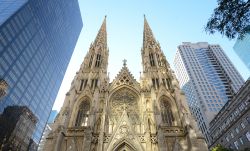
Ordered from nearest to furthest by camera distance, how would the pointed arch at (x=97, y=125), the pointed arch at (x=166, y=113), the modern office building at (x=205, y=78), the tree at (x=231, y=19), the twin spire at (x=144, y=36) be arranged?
the tree at (x=231, y=19)
the pointed arch at (x=97, y=125)
the pointed arch at (x=166, y=113)
the twin spire at (x=144, y=36)
the modern office building at (x=205, y=78)

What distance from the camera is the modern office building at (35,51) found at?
38844 millimetres

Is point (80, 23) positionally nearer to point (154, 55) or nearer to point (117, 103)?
point (154, 55)

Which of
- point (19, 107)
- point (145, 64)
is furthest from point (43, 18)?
point (145, 64)

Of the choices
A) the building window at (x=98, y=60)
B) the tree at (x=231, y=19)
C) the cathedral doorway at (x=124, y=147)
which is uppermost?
the building window at (x=98, y=60)

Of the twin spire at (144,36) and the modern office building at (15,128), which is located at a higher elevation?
the twin spire at (144,36)

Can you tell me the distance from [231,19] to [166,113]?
18.0 meters

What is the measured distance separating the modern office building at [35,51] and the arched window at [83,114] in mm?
22429

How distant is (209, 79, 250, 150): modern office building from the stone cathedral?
15.0 m

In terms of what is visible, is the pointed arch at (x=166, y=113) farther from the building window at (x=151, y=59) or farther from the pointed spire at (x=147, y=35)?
the pointed spire at (x=147, y=35)

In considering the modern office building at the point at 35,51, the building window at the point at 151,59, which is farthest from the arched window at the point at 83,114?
the modern office building at the point at 35,51

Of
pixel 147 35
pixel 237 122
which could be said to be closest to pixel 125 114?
pixel 147 35

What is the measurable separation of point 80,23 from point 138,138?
262 feet

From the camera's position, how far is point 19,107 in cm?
4175

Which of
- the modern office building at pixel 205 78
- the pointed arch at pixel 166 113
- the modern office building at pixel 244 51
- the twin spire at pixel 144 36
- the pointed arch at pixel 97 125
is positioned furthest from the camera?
the modern office building at pixel 205 78
